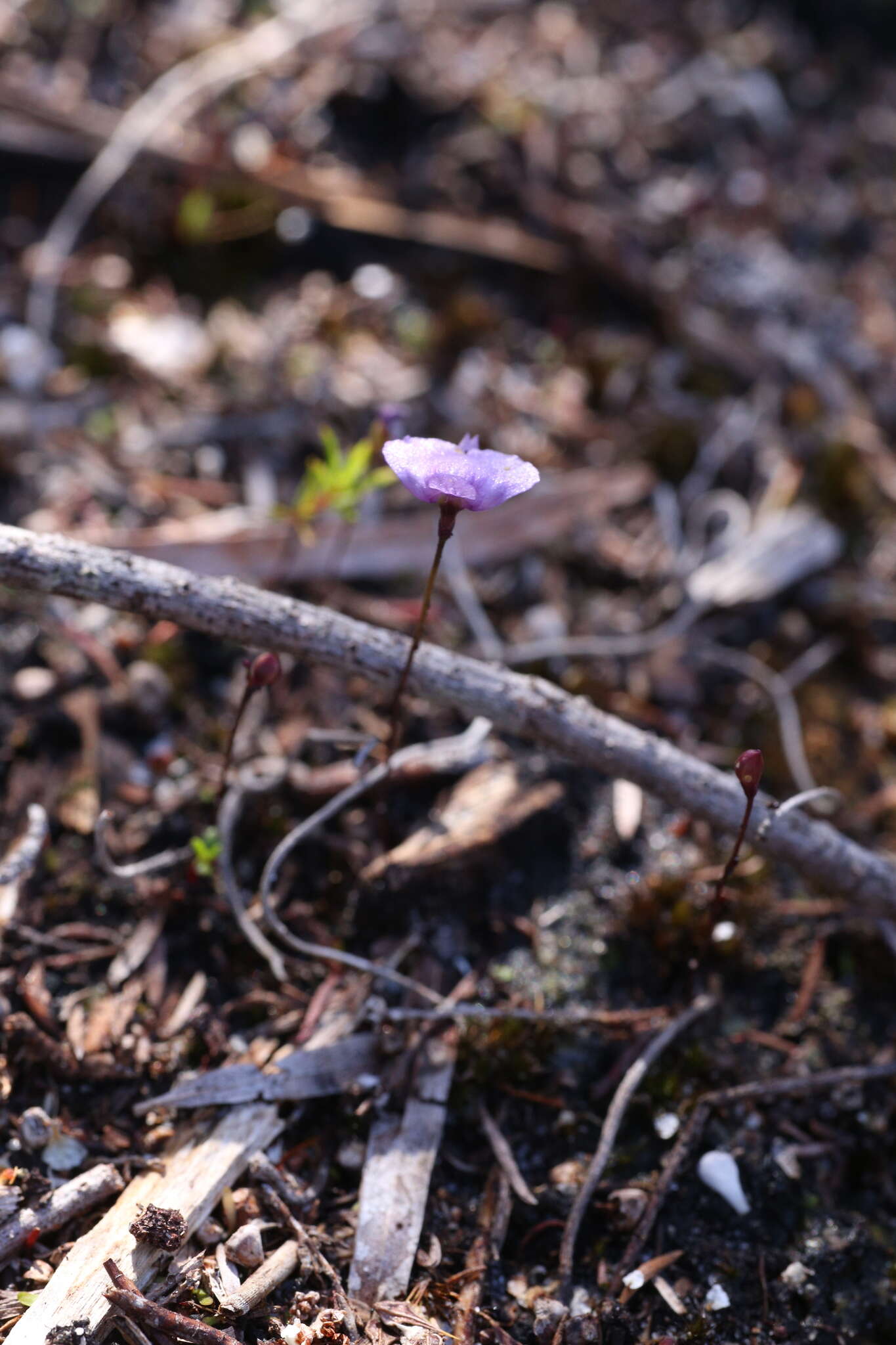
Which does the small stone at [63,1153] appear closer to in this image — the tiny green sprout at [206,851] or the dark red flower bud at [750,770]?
the tiny green sprout at [206,851]

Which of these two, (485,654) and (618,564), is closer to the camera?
(485,654)

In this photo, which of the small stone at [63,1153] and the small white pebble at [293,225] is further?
the small white pebble at [293,225]

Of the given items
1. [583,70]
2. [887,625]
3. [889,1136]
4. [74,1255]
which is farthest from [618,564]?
[583,70]

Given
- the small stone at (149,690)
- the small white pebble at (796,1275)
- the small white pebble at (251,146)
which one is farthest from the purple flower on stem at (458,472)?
the small white pebble at (251,146)

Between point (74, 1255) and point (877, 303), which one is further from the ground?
point (877, 303)

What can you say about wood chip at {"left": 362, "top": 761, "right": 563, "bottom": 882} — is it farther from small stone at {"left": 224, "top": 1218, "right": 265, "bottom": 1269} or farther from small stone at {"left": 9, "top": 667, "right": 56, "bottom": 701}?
small stone at {"left": 9, "top": 667, "right": 56, "bottom": 701}

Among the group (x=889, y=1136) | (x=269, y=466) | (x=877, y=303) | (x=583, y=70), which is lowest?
(x=889, y=1136)

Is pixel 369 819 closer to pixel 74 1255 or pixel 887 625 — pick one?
pixel 74 1255

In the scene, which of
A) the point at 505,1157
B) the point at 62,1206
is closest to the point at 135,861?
the point at 62,1206
